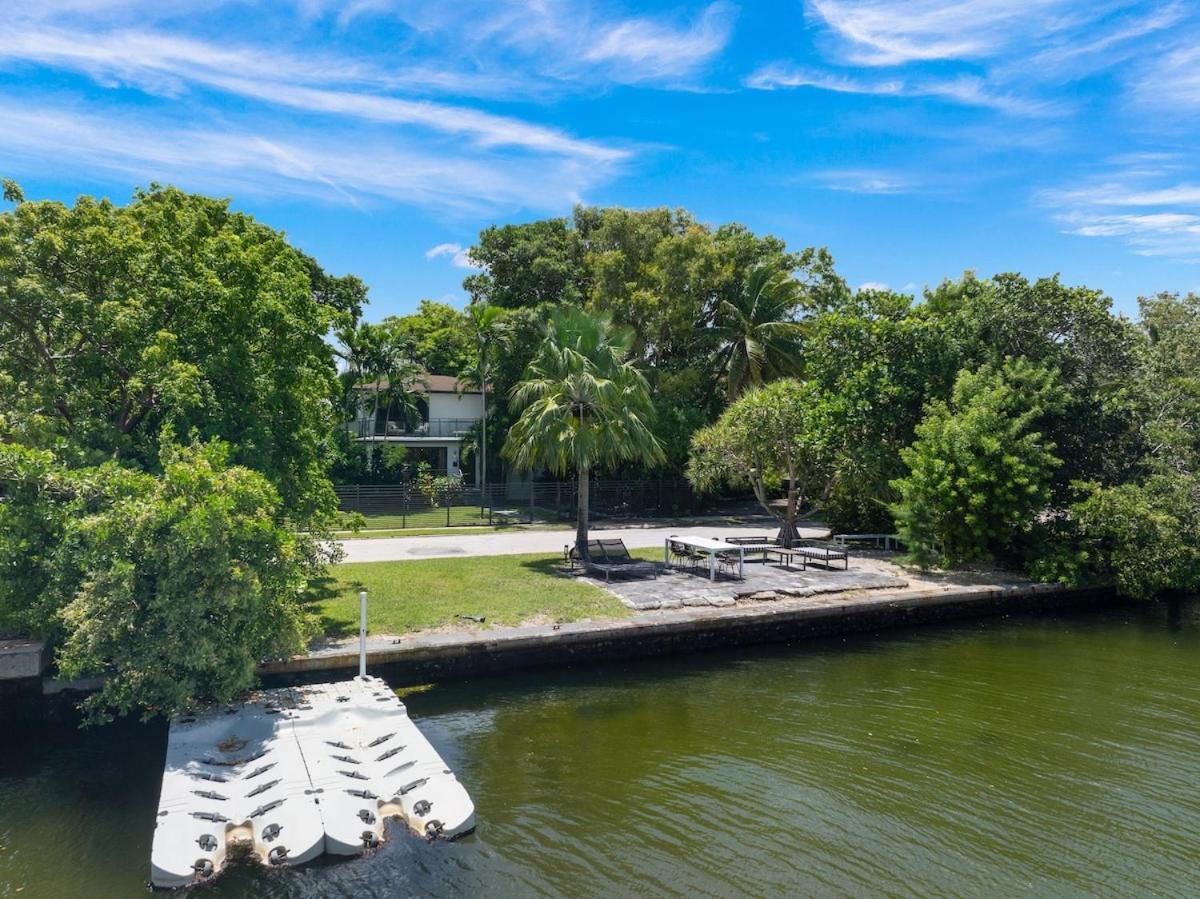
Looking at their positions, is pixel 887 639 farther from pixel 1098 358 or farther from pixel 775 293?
pixel 775 293

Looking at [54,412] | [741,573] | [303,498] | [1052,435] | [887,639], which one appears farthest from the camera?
[1052,435]

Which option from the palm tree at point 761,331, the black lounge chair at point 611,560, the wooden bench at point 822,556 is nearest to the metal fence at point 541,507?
the palm tree at point 761,331

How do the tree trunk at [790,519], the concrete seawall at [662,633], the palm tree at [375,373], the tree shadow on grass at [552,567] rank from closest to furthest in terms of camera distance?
the concrete seawall at [662,633]
the tree shadow on grass at [552,567]
the tree trunk at [790,519]
the palm tree at [375,373]

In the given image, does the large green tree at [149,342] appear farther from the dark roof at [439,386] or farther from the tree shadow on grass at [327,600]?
the dark roof at [439,386]

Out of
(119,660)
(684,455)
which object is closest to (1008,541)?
(684,455)

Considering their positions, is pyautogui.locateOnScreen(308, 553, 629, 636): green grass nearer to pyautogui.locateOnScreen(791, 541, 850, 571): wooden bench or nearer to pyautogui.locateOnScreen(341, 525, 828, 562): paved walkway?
pyautogui.locateOnScreen(341, 525, 828, 562): paved walkway

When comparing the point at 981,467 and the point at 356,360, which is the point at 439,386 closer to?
the point at 356,360

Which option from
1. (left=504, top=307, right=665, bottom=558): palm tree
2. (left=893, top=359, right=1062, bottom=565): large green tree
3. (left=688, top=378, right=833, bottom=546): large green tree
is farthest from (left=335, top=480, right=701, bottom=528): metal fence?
(left=893, top=359, right=1062, bottom=565): large green tree
